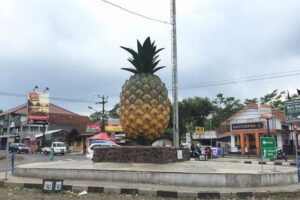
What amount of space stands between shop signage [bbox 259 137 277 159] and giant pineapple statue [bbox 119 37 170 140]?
4000 millimetres

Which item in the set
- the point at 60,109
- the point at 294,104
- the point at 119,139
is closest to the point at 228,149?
the point at 119,139

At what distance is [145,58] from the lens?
Result: 461 inches

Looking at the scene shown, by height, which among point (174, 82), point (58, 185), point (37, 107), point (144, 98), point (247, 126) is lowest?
point (58, 185)

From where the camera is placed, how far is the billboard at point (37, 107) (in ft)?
125

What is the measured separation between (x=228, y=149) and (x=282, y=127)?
746 cm

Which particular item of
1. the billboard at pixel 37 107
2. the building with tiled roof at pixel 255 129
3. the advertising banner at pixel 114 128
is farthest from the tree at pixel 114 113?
the building with tiled roof at pixel 255 129

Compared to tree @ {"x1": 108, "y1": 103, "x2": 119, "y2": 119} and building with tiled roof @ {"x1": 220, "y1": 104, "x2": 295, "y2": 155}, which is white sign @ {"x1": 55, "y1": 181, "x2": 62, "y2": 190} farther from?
tree @ {"x1": 108, "y1": 103, "x2": 119, "y2": 119}

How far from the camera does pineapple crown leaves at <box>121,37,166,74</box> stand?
11.6 m

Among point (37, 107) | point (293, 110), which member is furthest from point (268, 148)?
point (37, 107)

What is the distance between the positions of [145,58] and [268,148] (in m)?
6.16

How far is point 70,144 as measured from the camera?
47125 mm

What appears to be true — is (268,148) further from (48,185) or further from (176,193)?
(48,185)

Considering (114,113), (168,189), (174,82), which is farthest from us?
(114,113)

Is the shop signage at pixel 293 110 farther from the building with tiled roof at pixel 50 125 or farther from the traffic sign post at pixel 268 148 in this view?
the building with tiled roof at pixel 50 125
